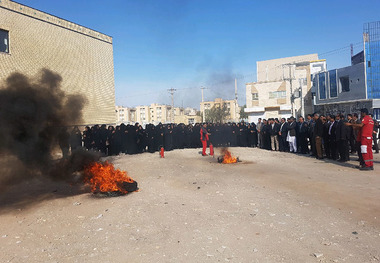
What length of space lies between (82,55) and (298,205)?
20988mm

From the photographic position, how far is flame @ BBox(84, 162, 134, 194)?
6.70m

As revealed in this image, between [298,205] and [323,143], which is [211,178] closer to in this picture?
[298,205]

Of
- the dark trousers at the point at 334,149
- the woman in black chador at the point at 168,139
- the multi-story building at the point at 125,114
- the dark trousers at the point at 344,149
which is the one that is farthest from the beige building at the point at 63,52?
the multi-story building at the point at 125,114

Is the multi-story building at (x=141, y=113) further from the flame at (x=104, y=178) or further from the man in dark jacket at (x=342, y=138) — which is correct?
the flame at (x=104, y=178)

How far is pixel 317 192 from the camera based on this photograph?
6.45 m

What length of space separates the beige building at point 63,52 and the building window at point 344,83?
23.1 m

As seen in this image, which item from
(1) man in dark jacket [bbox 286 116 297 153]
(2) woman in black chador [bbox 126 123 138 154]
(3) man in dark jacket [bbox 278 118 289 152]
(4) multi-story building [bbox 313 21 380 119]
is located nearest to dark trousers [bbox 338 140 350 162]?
(1) man in dark jacket [bbox 286 116 297 153]

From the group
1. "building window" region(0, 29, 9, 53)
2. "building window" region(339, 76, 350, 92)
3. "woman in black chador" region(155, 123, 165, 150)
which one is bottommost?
"woman in black chador" region(155, 123, 165, 150)

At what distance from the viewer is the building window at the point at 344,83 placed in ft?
95.5

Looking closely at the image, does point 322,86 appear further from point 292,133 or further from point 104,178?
point 104,178

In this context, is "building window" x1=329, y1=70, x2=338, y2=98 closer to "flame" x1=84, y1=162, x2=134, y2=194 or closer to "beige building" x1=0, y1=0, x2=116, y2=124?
"beige building" x1=0, y1=0, x2=116, y2=124

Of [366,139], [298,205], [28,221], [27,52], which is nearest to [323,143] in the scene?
[366,139]

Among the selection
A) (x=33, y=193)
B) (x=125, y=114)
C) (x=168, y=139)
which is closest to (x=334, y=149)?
(x=168, y=139)

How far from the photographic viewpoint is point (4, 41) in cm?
1662
